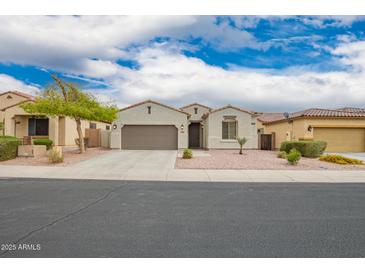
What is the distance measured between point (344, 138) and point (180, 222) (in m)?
22.6

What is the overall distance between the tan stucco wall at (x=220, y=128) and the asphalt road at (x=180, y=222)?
1557 cm

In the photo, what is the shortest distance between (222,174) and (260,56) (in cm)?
781

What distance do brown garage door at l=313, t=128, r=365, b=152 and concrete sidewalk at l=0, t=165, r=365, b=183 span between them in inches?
451

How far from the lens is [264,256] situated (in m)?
3.81

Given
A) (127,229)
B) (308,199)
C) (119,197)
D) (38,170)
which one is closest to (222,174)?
(308,199)

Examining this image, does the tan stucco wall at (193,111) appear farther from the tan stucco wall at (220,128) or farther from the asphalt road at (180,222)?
the asphalt road at (180,222)

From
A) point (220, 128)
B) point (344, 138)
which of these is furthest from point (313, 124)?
point (220, 128)

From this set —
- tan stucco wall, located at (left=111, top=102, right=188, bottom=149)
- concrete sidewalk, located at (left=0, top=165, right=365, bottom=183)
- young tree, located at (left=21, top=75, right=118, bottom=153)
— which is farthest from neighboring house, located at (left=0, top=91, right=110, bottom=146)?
concrete sidewalk, located at (left=0, top=165, right=365, bottom=183)

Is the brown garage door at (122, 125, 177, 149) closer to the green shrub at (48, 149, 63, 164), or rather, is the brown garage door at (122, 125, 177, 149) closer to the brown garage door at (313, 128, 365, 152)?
the green shrub at (48, 149, 63, 164)

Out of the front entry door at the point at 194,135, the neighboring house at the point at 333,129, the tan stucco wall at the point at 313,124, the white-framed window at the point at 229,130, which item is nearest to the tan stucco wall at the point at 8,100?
the front entry door at the point at 194,135

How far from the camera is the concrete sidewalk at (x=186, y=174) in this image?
1066 centimetres

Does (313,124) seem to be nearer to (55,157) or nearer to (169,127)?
(169,127)

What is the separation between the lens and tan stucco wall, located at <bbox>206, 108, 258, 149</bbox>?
24250 mm

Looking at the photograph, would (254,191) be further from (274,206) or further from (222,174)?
(222,174)
